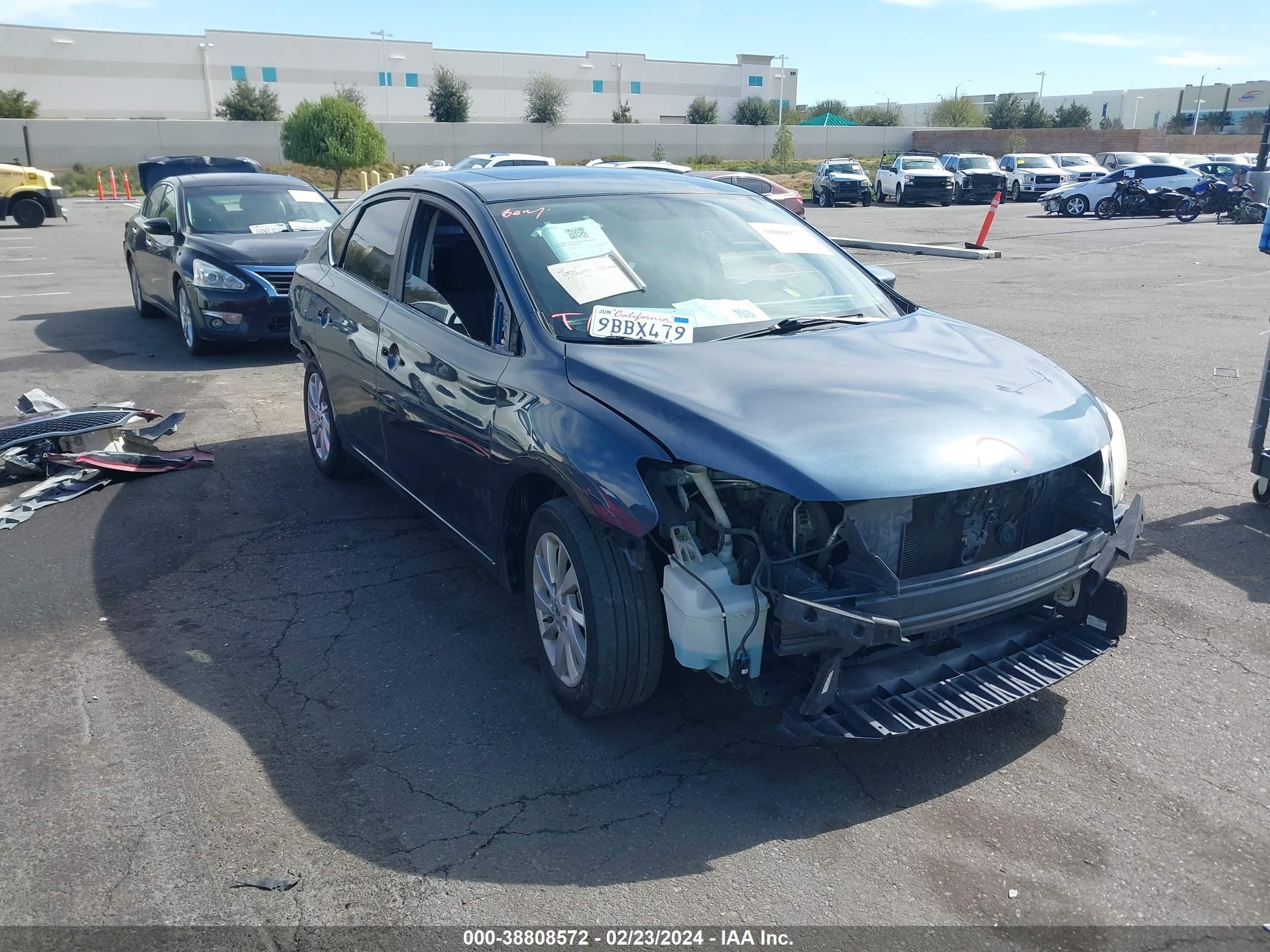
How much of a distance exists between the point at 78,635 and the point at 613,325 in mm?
2759

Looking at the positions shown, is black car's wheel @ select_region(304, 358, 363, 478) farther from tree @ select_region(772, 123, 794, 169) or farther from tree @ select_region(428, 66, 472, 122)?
tree @ select_region(428, 66, 472, 122)

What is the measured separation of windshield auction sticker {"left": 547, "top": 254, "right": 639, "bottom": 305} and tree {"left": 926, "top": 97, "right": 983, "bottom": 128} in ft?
287

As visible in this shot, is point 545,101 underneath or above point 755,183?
above

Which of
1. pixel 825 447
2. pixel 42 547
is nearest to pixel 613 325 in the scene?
pixel 825 447

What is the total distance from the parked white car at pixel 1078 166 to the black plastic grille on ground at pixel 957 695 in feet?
115

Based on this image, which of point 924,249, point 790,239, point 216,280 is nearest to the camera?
point 790,239

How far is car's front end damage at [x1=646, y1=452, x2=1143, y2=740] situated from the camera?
3037 millimetres

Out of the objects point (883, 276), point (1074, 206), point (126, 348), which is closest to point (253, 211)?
point (126, 348)

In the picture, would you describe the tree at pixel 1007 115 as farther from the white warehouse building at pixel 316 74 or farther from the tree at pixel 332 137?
the tree at pixel 332 137

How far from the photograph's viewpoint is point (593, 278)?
13.4ft

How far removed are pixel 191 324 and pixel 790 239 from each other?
735 cm

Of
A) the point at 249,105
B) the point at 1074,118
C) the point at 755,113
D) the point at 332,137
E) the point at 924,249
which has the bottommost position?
the point at 924,249

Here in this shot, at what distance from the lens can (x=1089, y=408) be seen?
3.70m

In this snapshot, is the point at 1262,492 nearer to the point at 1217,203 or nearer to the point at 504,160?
the point at 504,160
